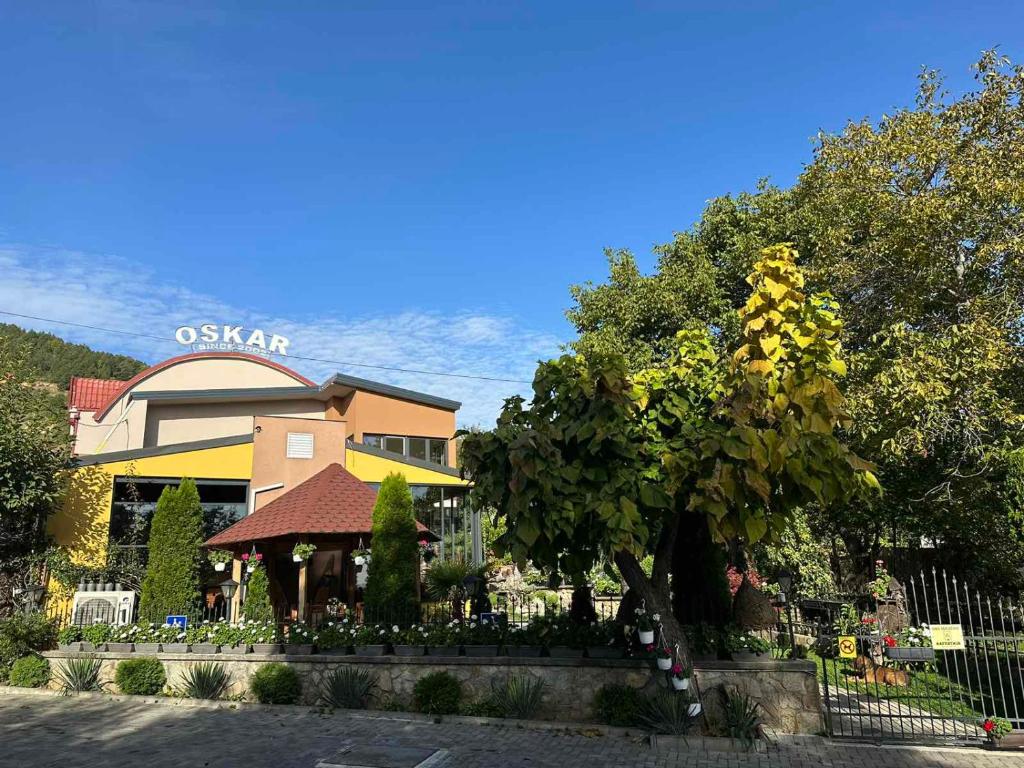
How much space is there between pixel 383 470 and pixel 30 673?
→ 29.4 feet

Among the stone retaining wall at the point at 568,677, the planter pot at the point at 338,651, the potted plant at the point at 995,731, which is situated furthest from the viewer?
the planter pot at the point at 338,651

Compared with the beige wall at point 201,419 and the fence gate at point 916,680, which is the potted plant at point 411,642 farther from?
the beige wall at point 201,419

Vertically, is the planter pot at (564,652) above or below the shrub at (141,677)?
above

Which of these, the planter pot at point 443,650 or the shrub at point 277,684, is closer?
the planter pot at point 443,650

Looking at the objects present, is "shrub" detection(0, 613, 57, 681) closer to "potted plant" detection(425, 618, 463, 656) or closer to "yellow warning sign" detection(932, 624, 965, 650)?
"potted plant" detection(425, 618, 463, 656)

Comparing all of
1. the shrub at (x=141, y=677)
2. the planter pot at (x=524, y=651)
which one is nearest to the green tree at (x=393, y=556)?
the planter pot at (x=524, y=651)

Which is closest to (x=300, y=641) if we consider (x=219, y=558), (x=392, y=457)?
(x=219, y=558)

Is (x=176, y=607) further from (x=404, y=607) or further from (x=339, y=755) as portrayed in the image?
(x=339, y=755)

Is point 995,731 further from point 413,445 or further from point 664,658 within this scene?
point 413,445

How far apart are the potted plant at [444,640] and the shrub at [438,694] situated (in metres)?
0.33

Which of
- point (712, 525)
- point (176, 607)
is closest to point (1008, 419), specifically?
point (712, 525)

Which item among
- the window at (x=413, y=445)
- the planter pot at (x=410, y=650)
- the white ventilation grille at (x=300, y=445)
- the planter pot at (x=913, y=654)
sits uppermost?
the window at (x=413, y=445)

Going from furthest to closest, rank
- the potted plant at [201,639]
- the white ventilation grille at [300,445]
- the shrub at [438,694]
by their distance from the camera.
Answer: the white ventilation grille at [300,445]
the potted plant at [201,639]
the shrub at [438,694]

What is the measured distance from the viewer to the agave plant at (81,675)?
37.0ft
